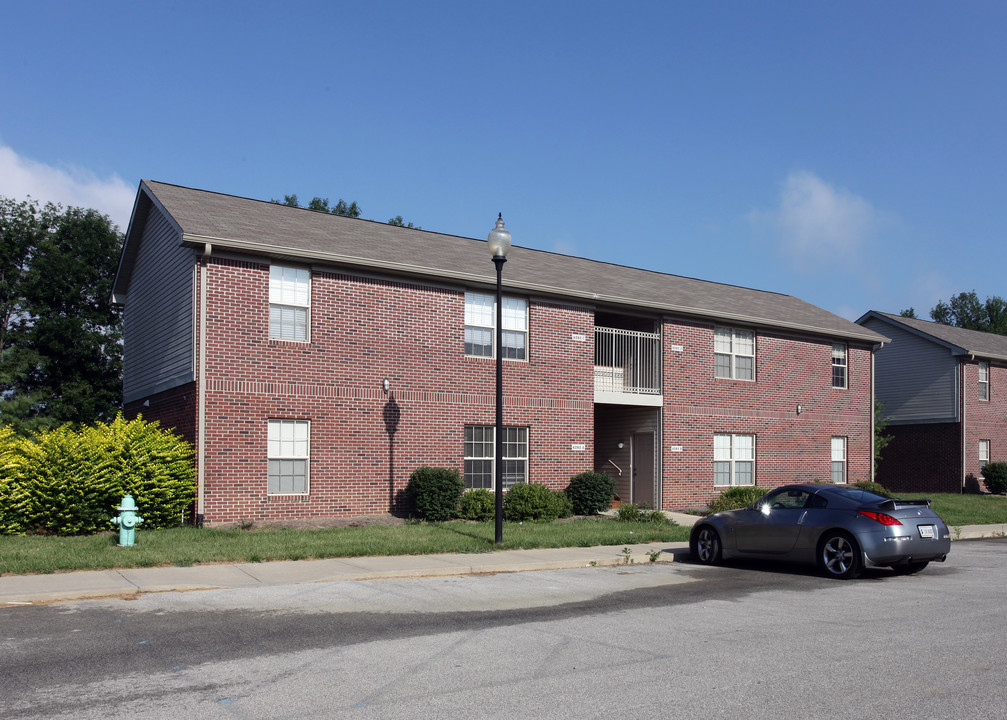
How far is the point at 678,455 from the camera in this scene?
2480 centimetres

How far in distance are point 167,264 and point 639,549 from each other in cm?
1247

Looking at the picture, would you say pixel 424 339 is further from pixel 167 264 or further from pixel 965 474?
pixel 965 474

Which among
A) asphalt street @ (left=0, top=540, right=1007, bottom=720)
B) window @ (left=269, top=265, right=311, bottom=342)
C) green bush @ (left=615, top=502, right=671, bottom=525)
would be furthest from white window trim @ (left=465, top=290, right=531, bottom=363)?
asphalt street @ (left=0, top=540, right=1007, bottom=720)

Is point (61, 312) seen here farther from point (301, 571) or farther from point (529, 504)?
point (301, 571)

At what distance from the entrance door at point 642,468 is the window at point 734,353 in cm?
309

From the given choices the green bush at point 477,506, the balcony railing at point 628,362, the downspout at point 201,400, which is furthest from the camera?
the balcony railing at point 628,362

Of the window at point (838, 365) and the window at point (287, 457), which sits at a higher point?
the window at point (838, 365)

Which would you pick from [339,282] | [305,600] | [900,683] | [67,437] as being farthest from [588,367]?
[900,683]

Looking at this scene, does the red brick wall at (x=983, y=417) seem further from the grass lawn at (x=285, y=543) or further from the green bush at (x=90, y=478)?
the green bush at (x=90, y=478)

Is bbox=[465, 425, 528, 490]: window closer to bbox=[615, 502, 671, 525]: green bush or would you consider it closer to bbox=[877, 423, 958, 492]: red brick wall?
bbox=[615, 502, 671, 525]: green bush

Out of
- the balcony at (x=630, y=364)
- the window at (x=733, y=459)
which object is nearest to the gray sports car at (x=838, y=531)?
the balcony at (x=630, y=364)

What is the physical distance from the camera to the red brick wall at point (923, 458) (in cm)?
3553

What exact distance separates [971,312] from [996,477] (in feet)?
206

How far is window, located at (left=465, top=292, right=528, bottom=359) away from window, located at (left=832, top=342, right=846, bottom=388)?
1285cm
